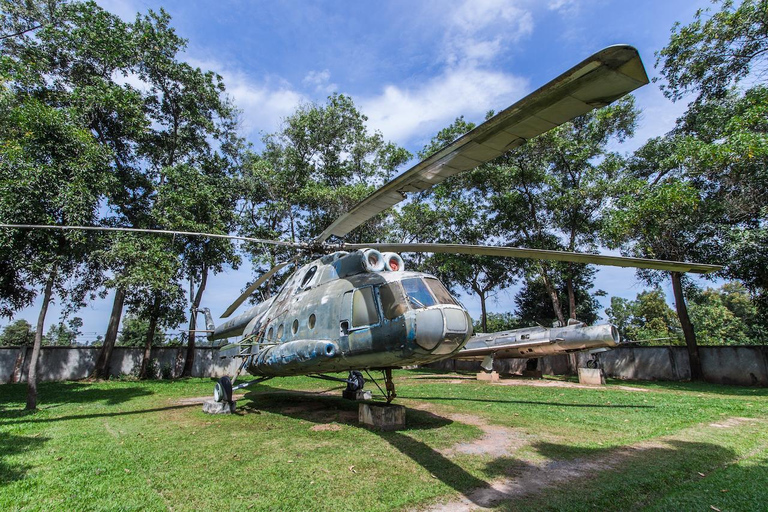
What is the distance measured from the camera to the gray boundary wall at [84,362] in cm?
1836

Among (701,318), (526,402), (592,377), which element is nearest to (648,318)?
(701,318)

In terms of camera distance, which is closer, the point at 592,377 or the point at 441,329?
the point at 441,329

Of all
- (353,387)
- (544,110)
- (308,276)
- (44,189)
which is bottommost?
(353,387)

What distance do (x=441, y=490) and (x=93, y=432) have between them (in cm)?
710

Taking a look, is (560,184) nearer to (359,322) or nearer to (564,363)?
(564,363)

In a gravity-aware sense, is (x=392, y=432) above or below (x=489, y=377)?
above

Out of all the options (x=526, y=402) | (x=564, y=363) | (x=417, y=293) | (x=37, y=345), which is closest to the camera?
(x=417, y=293)

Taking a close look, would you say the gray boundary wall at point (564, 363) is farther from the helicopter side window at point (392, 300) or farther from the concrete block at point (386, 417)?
the helicopter side window at point (392, 300)

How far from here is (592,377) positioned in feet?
53.9

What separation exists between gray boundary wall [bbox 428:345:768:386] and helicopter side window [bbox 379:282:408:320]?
1584 cm

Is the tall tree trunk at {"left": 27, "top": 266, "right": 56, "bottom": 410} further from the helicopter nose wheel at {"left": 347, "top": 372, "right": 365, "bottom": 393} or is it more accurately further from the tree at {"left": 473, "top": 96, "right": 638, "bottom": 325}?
the tree at {"left": 473, "top": 96, "right": 638, "bottom": 325}

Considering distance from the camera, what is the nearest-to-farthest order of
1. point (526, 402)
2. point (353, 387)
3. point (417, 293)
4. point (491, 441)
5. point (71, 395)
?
point (417, 293) < point (491, 441) < point (526, 402) < point (353, 387) < point (71, 395)

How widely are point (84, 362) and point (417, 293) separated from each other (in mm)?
22747

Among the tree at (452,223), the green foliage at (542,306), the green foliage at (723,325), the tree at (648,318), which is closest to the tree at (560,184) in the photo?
the tree at (452,223)
